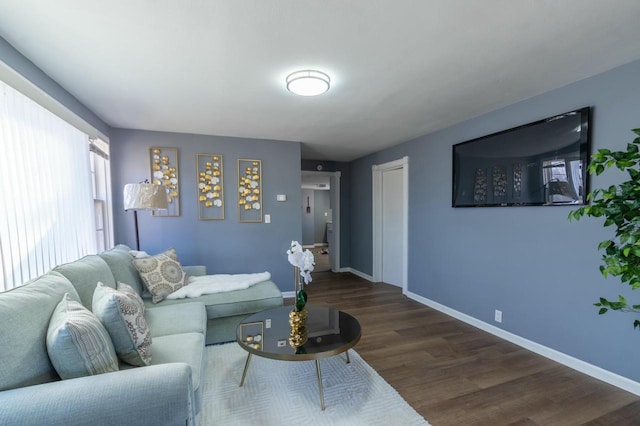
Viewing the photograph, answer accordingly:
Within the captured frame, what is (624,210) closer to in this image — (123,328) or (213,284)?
(123,328)

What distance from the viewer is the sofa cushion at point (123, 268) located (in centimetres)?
228

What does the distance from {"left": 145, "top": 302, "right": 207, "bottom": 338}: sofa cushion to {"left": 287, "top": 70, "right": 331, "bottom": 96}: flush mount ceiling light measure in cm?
198

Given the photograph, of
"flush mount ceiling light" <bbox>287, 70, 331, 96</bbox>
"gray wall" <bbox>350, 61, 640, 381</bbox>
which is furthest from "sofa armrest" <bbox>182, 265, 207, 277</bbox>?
"gray wall" <bbox>350, 61, 640, 381</bbox>

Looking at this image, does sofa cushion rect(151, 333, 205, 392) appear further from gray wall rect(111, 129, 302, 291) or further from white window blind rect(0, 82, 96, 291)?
gray wall rect(111, 129, 302, 291)

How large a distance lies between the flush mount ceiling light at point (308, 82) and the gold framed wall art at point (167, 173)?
229 centimetres

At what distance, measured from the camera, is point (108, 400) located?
1005 millimetres

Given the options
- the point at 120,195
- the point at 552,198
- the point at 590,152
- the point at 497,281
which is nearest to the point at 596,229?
the point at 552,198

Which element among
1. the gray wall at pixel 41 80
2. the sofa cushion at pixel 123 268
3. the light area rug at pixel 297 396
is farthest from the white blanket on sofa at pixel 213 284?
the gray wall at pixel 41 80

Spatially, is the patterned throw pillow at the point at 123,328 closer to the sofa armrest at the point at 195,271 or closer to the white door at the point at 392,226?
the sofa armrest at the point at 195,271

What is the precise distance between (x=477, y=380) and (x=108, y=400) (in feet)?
7.76

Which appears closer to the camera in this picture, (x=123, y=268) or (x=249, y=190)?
(x=123, y=268)

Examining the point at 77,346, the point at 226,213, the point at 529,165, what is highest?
the point at 529,165

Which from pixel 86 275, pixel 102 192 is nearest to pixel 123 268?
pixel 86 275

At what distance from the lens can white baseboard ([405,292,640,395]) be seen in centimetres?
197
